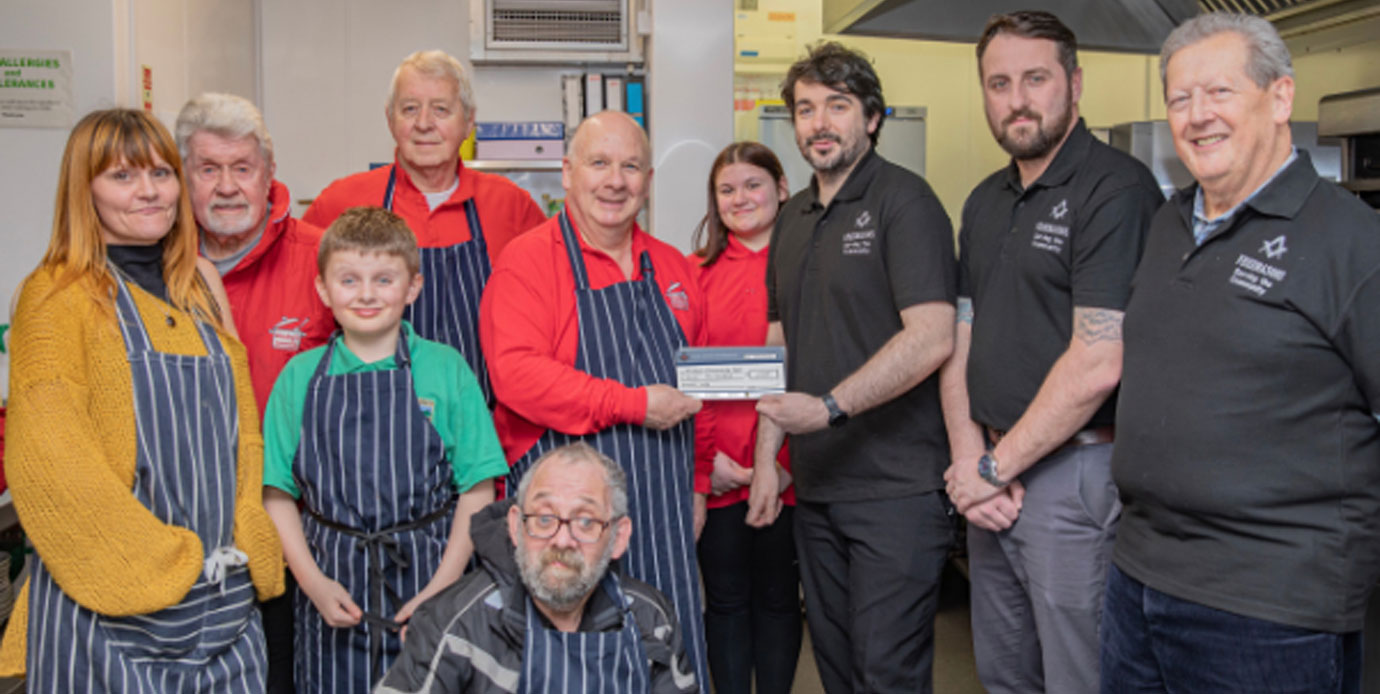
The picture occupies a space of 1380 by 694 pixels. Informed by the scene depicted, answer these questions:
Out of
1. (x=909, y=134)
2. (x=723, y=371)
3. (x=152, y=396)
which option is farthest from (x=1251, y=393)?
(x=909, y=134)

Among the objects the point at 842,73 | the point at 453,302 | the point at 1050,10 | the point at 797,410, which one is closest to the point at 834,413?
the point at 797,410

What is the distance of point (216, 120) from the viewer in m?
2.16

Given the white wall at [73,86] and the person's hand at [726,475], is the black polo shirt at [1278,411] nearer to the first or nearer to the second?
the person's hand at [726,475]

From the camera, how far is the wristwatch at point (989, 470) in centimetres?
203

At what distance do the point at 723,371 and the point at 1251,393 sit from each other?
97 centimetres

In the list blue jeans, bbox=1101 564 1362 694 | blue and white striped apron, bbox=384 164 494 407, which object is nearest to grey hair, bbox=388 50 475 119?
blue and white striped apron, bbox=384 164 494 407

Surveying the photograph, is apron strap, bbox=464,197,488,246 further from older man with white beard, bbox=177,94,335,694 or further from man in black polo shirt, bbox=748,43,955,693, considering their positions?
man in black polo shirt, bbox=748,43,955,693

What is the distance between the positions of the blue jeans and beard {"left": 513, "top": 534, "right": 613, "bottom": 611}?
36.7 inches

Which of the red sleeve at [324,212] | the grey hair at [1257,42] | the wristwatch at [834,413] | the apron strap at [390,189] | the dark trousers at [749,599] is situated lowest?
the dark trousers at [749,599]

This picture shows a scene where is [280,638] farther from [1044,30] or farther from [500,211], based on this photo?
[1044,30]

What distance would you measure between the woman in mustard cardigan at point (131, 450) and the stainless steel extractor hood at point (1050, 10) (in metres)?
2.82

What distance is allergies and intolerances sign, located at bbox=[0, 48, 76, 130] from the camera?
3.22m

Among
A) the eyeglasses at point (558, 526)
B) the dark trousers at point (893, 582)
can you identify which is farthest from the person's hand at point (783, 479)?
the eyeglasses at point (558, 526)

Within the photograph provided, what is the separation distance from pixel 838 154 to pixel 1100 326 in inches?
27.1
